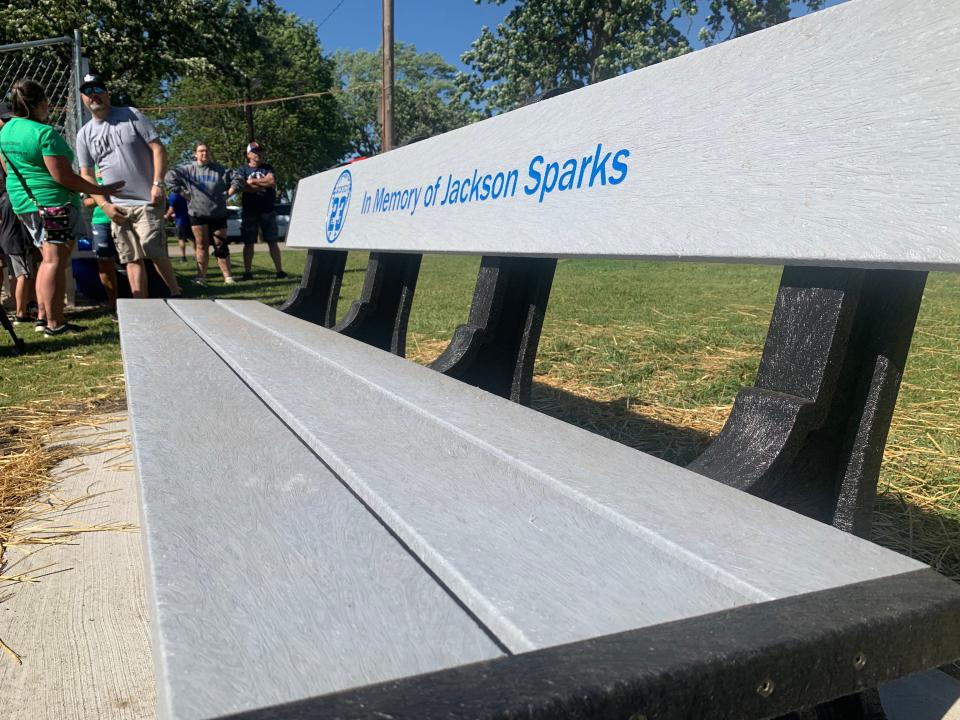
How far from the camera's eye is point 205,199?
370 inches

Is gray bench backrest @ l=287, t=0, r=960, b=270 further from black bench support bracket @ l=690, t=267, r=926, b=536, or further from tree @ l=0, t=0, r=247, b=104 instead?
tree @ l=0, t=0, r=247, b=104

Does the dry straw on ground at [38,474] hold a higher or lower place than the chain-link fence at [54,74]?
lower

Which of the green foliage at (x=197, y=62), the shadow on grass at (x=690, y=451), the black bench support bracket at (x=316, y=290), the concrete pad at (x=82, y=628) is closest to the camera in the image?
the concrete pad at (x=82, y=628)

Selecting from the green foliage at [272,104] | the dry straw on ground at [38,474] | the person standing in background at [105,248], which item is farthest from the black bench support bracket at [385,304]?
the green foliage at [272,104]

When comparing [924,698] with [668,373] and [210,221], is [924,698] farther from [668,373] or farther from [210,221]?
[210,221]

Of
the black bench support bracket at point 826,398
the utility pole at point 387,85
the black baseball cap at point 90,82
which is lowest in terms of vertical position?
the black bench support bracket at point 826,398

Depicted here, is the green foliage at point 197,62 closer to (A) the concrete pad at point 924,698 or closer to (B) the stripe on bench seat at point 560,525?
(B) the stripe on bench seat at point 560,525

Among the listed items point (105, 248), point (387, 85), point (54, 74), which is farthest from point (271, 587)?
point (387, 85)

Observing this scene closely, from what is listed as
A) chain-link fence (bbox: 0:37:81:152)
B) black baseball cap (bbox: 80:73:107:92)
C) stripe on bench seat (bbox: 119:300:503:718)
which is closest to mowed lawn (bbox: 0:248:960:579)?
stripe on bench seat (bbox: 119:300:503:718)

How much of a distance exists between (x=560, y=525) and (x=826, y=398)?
20.3 inches

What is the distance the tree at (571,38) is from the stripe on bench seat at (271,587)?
1174 inches

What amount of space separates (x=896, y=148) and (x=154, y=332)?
1.99 meters

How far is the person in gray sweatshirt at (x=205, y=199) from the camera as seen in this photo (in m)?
9.39

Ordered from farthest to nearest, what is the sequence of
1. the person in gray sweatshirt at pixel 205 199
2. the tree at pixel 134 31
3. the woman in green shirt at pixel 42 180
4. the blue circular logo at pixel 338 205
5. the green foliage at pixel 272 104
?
the green foliage at pixel 272 104
the tree at pixel 134 31
the person in gray sweatshirt at pixel 205 199
the woman in green shirt at pixel 42 180
the blue circular logo at pixel 338 205
